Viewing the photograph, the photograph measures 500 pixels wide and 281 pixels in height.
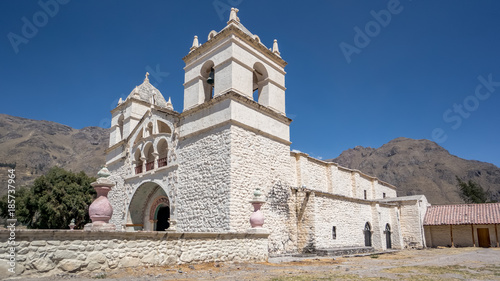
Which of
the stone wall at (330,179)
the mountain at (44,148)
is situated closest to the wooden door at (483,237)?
the stone wall at (330,179)

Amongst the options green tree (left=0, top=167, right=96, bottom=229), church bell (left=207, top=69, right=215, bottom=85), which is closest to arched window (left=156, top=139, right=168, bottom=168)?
church bell (left=207, top=69, right=215, bottom=85)

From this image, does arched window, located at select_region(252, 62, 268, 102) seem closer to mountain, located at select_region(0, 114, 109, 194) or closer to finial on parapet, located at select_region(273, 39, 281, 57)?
finial on parapet, located at select_region(273, 39, 281, 57)

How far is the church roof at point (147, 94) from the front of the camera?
23891 mm

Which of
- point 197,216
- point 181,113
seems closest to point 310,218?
point 197,216

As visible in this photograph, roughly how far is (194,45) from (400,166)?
75.6 meters

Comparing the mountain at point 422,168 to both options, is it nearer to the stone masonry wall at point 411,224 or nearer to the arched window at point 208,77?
the stone masonry wall at point 411,224

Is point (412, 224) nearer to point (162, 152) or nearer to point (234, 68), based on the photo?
point (234, 68)

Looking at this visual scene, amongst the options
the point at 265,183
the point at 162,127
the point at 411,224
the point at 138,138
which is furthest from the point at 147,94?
the point at 411,224

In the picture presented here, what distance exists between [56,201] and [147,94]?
427 inches

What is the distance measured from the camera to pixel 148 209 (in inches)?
811

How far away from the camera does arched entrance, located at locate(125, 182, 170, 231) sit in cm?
1994

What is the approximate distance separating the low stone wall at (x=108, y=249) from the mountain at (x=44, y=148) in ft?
204

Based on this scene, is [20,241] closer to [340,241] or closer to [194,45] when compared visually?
[194,45]

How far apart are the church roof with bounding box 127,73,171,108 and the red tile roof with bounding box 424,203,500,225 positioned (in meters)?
22.5
